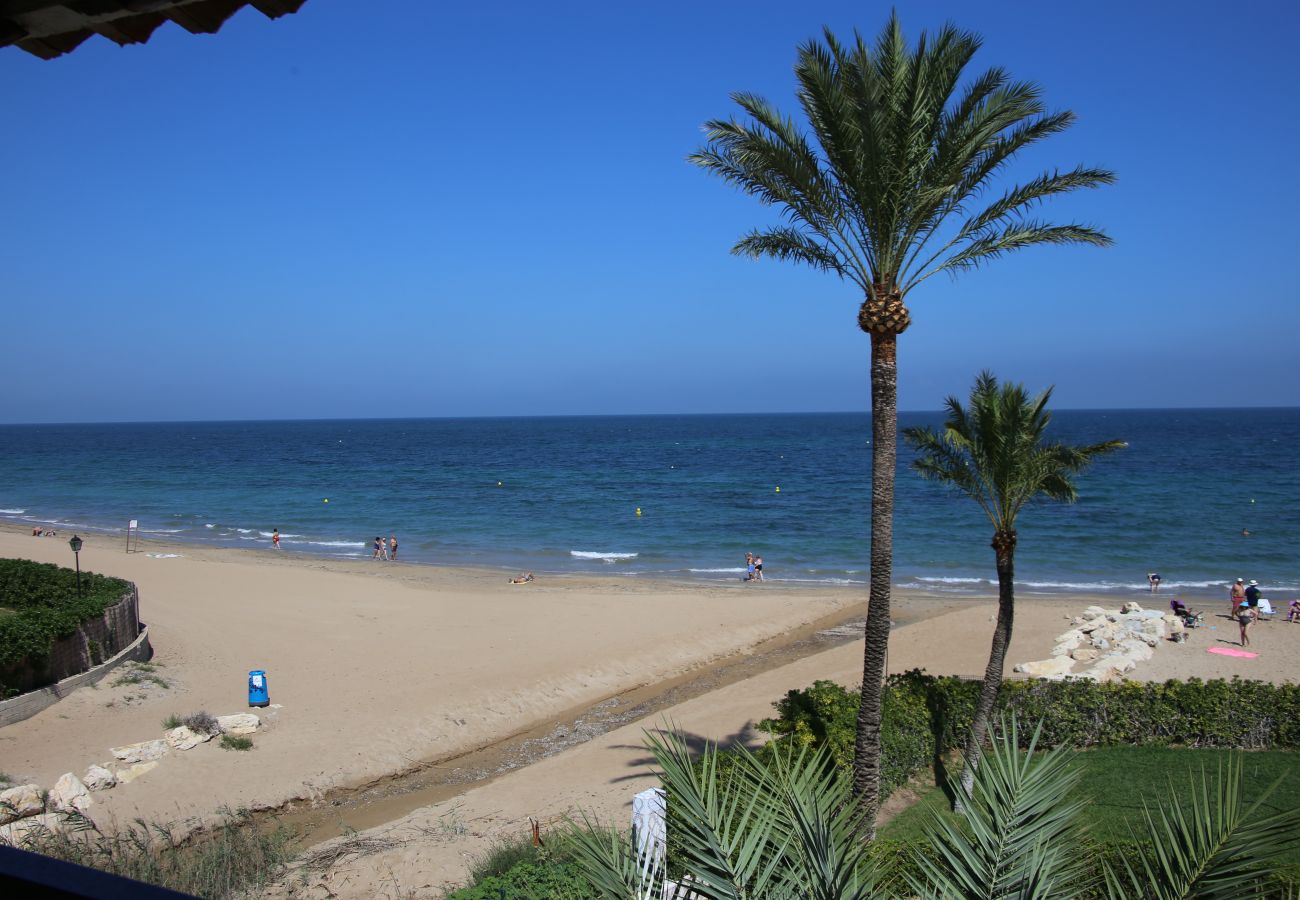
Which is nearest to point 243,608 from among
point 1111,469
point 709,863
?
point 709,863

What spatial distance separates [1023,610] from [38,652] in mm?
25845

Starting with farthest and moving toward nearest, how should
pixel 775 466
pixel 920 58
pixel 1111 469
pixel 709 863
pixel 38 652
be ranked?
pixel 775 466 → pixel 1111 469 → pixel 38 652 → pixel 920 58 → pixel 709 863

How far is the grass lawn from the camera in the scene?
11.5m

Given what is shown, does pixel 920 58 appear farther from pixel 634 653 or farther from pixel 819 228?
pixel 634 653

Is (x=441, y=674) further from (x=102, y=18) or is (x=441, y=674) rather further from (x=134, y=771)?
(x=102, y=18)

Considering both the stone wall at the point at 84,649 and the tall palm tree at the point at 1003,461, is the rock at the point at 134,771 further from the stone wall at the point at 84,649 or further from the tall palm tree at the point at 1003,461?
the tall palm tree at the point at 1003,461

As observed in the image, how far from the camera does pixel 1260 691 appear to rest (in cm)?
1430

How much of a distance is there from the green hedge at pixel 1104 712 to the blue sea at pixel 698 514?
33.3ft

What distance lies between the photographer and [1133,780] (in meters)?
12.9

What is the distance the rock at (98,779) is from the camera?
46.4 ft

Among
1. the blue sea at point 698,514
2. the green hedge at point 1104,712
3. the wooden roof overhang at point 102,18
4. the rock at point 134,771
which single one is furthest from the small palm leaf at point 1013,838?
the blue sea at point 698,514

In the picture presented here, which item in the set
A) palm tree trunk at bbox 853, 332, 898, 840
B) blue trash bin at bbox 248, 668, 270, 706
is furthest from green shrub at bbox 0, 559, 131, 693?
palm tree trunk at bbox 853, 332, 898, 840

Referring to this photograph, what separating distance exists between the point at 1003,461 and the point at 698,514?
141 ft

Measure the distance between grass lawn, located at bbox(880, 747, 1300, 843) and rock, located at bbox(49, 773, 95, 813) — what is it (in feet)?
37.2
